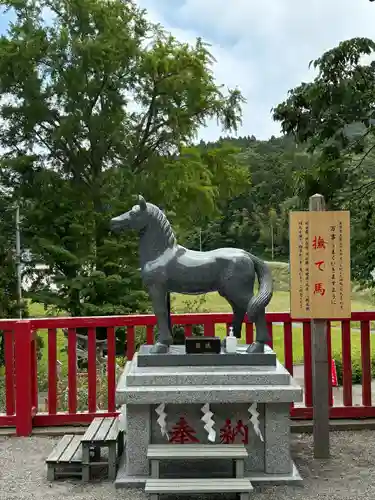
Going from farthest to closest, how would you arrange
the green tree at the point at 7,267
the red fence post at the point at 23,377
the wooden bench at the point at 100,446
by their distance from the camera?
the green tree at the point at 7,267 → the red fence post at the point at 23,377 → the wooden bench at the point at 100,446

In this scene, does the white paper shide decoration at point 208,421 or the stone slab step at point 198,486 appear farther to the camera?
the white paper shide decoration at point 208,421

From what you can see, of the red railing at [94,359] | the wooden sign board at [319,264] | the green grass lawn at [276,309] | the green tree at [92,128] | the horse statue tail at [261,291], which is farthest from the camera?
the green grass lawn at [276,309]

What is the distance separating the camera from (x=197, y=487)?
336cm

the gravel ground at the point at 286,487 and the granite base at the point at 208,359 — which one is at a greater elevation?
the granite base at the point at 208,359

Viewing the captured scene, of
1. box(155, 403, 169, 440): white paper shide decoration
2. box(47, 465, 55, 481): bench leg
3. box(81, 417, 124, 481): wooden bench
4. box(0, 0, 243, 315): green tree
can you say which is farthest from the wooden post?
box(0, 0, 243, 315): green tree

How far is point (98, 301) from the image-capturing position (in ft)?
45.3

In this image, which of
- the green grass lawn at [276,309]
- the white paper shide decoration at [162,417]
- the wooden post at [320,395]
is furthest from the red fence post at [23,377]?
the green grass lawn at [276,309]

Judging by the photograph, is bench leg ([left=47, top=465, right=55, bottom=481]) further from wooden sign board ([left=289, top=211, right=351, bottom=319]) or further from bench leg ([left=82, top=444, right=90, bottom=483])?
wooden sign board ([left=289, top=211, right=351, bottom=319])

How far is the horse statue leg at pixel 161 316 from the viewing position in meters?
4.01

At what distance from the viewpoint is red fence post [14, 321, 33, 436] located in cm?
483

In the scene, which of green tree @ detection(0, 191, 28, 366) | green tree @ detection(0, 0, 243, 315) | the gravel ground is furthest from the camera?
green tree @ detection(0, 0, 243, 315)

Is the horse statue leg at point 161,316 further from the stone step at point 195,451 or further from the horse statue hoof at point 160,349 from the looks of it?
the stone step at point 195,451

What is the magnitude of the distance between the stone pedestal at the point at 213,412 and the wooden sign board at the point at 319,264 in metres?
0.67

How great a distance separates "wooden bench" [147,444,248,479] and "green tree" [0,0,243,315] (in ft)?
31.8
